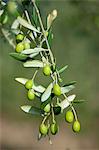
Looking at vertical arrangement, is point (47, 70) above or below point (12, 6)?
below

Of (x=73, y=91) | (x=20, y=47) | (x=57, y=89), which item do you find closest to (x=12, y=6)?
(x=20, y=47)

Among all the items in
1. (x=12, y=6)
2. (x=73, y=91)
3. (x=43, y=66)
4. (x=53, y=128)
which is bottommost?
(x=53, y=128)

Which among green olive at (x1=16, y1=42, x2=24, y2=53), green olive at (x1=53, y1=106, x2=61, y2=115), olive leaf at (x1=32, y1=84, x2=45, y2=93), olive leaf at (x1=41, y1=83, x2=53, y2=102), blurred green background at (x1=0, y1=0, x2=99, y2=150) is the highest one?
blurred green background at (x1=0, y1=0, x2=99, y2=150)

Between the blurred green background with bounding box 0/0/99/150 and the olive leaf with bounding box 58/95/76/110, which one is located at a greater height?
the blurred green background with bounding box 0/0/99/150

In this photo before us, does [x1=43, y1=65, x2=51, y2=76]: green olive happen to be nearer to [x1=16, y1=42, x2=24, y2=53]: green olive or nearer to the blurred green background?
[x1=16, y1=42, x2=24, y2=53]: green olive

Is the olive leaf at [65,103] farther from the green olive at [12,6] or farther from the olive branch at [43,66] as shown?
the green olive at [12,6]

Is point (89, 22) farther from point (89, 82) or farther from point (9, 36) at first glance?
point (89, 82)

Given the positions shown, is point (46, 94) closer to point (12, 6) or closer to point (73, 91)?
point (12, 6)

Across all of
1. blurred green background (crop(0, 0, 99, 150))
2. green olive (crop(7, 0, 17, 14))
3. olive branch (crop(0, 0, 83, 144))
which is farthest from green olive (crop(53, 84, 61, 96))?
blurred green background (crop(0, 0, 99, 150))

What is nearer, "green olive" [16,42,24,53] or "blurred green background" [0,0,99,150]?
"green olive" [16,42,24,53]

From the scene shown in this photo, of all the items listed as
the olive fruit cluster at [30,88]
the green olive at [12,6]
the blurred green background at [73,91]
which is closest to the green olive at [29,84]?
the olive fruit cluster at [30,88]

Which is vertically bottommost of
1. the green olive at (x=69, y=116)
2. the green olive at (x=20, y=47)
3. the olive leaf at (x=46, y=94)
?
the green olive at (x=69, y=116)
